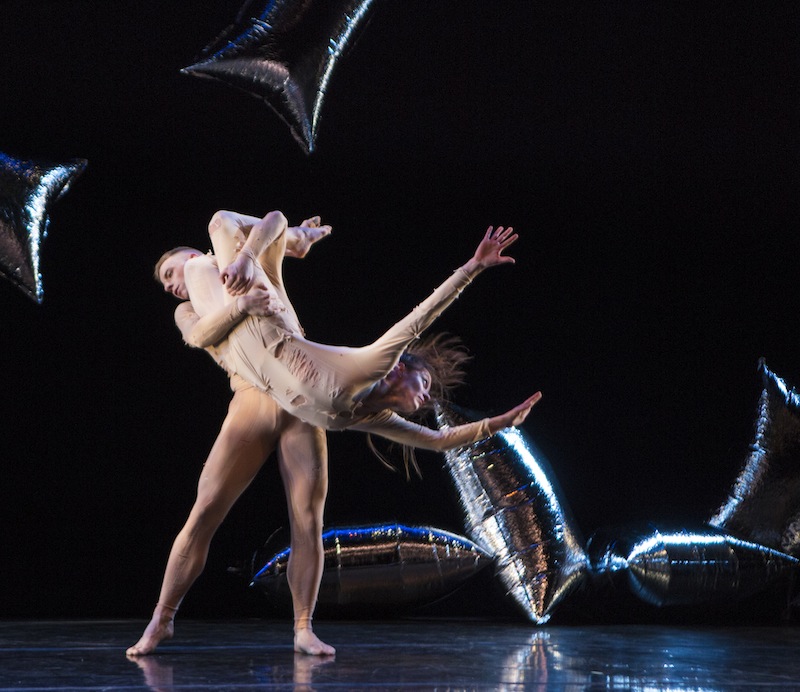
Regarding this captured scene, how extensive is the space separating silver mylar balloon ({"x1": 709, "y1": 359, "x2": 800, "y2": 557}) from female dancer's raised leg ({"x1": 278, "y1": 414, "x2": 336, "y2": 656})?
1.66m

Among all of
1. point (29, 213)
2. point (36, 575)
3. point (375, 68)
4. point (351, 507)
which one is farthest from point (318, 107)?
point (36, 575)

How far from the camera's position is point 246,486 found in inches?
→ 90.7

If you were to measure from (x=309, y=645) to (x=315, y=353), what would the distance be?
2.24ft

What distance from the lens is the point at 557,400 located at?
12.1 feet

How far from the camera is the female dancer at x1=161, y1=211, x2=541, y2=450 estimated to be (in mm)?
2023

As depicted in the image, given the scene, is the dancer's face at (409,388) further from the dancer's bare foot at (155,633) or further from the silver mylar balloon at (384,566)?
the silver mylar balloon at (384,566)

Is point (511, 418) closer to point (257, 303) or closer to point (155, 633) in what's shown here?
point (257, 303)

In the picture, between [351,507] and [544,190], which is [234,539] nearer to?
[351,507]

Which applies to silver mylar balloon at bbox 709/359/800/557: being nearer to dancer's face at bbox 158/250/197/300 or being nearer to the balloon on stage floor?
the balloon on stage floor

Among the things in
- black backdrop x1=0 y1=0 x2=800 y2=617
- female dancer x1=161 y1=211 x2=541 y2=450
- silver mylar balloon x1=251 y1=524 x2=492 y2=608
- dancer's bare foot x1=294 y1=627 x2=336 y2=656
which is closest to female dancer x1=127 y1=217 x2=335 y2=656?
dancer's bare foot x1=294 y1=627 x2=336 y2=656

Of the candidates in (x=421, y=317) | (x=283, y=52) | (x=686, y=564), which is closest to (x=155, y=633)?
(x=421, y=317)

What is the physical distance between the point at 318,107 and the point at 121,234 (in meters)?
0.90

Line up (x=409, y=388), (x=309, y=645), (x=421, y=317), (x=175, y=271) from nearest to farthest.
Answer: (x=421, y=317) → (x=409, y=388) → (x=309, y=645) → (x=175, y=271)

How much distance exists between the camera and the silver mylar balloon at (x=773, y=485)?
3352 millimetres
